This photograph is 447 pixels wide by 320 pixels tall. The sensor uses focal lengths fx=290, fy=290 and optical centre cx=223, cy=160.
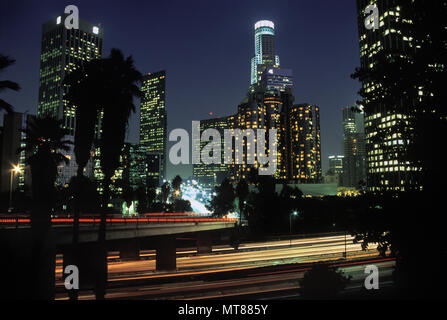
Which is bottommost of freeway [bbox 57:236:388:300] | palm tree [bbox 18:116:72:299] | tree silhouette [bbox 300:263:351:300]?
freeway [bbox 57:236:388:300]

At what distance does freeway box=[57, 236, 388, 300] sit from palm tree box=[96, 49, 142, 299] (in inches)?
215

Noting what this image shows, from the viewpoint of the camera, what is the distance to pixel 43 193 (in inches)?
861

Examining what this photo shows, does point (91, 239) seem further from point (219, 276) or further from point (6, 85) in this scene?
point (6, 85)

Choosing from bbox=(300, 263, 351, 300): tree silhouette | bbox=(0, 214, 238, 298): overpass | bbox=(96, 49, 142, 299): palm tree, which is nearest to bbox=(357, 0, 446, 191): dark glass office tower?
bbox=(300, 263, 351, 300): tree silhouette

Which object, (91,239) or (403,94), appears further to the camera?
(91,239)

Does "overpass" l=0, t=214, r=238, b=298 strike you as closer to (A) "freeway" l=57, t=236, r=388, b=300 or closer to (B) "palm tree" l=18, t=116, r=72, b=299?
(B) "palm tree" l=18, t=116, r=72, b=299

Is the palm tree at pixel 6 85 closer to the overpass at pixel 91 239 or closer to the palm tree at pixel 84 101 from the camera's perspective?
the overpass at pixel 91 239

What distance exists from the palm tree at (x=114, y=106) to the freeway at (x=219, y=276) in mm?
5463

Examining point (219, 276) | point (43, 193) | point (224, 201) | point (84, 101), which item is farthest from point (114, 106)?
point (224, 201)

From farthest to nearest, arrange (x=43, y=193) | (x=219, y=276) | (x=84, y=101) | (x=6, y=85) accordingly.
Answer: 1. (x=219, y=276)
2. (x=43, y=193)
3. (x=84, y=101)
4. (x=6, y=85)

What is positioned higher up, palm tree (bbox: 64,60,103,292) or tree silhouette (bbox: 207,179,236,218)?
palm tree (bbox: 64,60,103,292)

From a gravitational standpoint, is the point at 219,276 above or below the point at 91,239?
below

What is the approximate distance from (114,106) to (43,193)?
8673 mm

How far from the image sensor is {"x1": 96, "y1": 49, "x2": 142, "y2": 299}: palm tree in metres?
20.7
